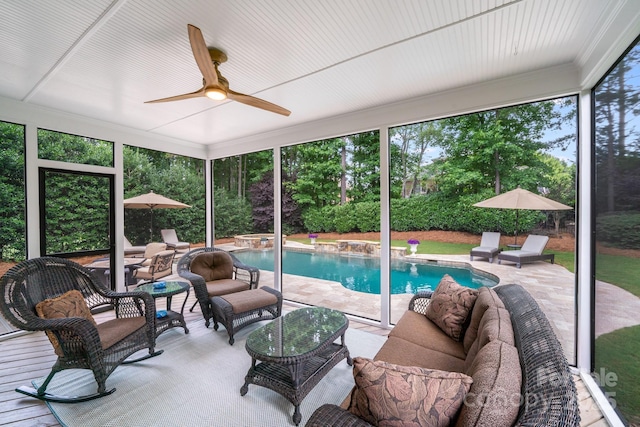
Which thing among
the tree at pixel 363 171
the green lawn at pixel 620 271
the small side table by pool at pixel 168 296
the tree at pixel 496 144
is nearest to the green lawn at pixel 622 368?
the green lawn at pixel 620 271

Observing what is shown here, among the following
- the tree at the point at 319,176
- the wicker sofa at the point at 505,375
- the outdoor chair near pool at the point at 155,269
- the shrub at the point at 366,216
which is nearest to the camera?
the wicker sofa at the point at 505,375

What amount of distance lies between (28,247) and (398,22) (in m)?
4.86

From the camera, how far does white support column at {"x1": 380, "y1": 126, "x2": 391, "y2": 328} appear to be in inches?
137

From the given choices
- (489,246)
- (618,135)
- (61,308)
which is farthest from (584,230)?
(61,308)

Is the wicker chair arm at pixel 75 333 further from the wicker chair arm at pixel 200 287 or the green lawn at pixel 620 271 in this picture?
the green lawn at pixel 620 271

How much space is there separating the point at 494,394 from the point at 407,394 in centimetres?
30

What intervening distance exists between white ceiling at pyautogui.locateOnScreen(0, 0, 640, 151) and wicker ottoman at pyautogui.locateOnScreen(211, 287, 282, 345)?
240cm

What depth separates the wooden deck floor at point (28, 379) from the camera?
1.92m

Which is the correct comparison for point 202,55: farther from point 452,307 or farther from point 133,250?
point 133,250

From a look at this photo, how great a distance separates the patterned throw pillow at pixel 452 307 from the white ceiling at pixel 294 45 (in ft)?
6.79

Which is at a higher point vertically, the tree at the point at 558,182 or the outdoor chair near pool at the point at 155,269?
the tree at the point at 558,182

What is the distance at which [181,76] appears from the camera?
2.70 m

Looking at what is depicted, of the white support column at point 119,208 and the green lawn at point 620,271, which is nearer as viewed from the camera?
the green lawn at point 620,271

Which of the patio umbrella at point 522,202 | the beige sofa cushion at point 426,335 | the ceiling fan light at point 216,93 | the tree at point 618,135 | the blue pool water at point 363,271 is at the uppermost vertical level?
the ceiling fan light at point 216,93
